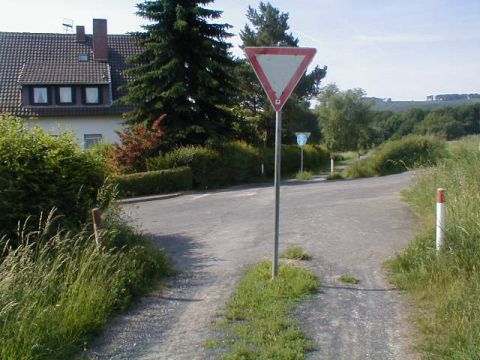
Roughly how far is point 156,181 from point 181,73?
651cm

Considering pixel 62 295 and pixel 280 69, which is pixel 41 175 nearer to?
pixel 62 295

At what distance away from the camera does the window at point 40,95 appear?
110ft

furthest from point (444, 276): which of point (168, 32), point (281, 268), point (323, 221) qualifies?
point (168, 32)

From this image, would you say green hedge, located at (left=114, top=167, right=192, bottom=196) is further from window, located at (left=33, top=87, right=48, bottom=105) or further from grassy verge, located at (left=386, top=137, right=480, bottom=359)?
window, located at (left=33, top=87, right=48, bottom=105)

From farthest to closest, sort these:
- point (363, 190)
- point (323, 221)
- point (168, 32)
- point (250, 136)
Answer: point (250, 136), point (168, 32), point (363, 190), point (323, 221)

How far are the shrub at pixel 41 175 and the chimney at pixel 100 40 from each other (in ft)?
96.3

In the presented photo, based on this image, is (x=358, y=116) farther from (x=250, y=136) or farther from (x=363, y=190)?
(x=363, y=190)

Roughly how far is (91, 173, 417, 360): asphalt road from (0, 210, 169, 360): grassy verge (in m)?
0.22

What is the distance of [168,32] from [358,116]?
231ft

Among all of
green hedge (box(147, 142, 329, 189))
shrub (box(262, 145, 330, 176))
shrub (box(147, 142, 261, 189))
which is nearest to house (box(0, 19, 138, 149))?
green hedge (box(147, 142, 329, 189))

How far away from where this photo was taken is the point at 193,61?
26125 millimetres

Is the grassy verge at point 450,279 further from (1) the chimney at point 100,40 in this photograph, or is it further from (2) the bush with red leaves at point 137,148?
(1) the chimney at point 100,40

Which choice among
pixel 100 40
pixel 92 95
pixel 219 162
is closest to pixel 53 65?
pixel 92 95

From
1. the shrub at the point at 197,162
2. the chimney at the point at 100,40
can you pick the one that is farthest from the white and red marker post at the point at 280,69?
Result: the chimney at the point at 100,40
